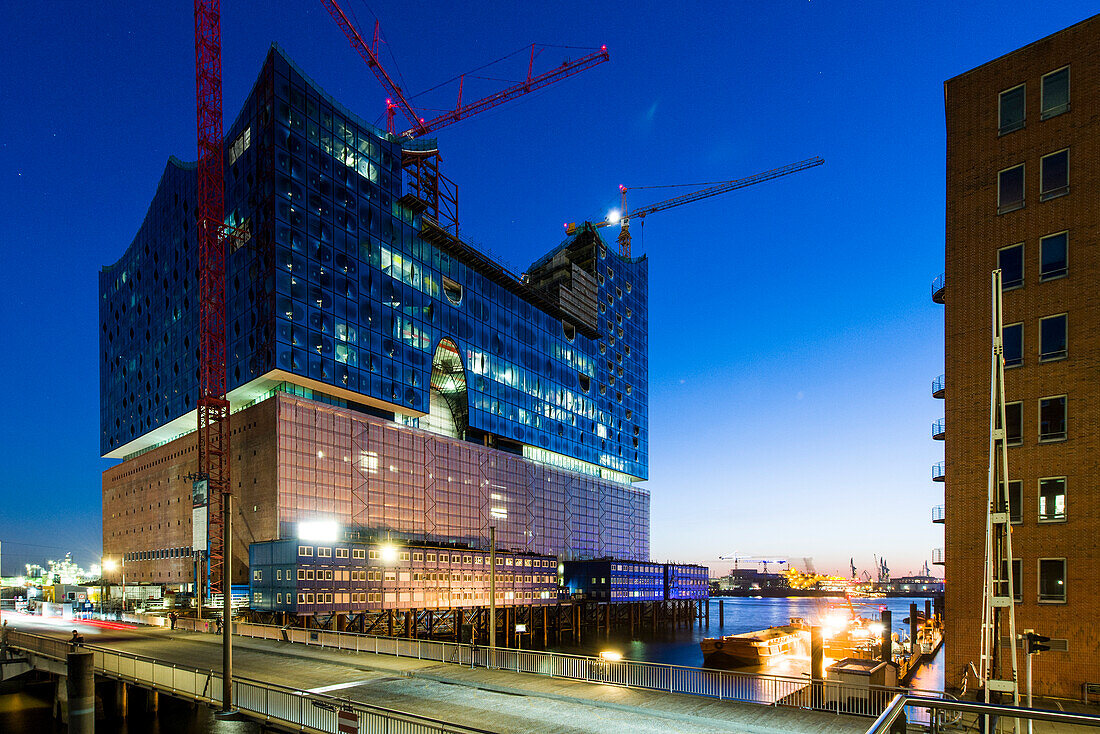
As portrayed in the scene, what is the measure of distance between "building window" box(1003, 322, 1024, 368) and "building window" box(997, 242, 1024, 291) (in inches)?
75.9

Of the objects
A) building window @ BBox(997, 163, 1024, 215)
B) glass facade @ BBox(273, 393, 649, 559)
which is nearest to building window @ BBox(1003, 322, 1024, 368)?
building window @ BBox(997, 163, 1024, 215)

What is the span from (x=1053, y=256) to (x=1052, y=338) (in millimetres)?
3717

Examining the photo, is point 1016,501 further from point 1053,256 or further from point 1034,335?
point 1053,256

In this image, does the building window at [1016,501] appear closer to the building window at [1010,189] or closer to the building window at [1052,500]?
the building window at [1052,500]

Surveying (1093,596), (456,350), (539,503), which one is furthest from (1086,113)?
(539,503)

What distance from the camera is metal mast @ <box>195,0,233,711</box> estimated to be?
8738cm

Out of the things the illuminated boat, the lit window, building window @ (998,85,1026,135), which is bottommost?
the illuminated boat

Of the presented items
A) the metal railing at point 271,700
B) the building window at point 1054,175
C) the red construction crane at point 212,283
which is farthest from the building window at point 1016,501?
the red construction crane at point 212,283

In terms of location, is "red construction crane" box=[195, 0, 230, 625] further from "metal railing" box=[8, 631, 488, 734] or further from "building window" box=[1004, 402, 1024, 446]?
"building window" box=[1004, 402, 1024, 446]

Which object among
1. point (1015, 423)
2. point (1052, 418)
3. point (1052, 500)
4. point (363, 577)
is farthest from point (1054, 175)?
point (363, 577)

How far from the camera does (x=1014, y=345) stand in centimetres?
3322

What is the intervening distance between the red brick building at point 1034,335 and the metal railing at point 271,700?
25.2 m

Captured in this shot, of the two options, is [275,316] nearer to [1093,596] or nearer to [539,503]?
[539,503]

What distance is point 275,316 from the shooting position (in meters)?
82.8
